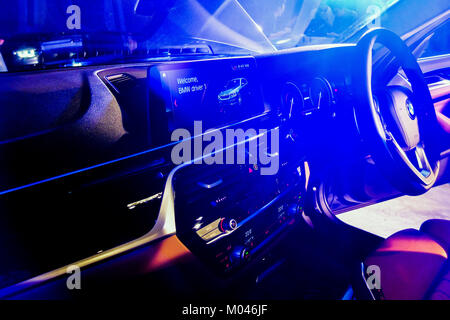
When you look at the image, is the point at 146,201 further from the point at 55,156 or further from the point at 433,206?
the point at 433,206

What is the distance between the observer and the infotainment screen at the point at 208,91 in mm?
972

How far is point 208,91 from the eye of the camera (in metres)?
1.08

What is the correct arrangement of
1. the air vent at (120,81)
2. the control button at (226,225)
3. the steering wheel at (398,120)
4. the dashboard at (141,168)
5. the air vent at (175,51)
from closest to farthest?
the dashboard at (141,168), the air vent at (120,81), the control button at (226,225), the steering wheel at (398,120), the air vent at (175,51)

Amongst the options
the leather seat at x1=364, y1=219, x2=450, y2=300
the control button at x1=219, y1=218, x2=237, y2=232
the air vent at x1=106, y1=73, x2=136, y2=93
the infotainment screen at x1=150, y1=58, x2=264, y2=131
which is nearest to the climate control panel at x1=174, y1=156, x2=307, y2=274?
the control button at x1=219, y1=218, x2=237, y2=232

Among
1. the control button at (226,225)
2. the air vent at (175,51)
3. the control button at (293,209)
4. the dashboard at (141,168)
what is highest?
the air vent at (175,51)

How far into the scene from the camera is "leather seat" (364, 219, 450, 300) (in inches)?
44.4

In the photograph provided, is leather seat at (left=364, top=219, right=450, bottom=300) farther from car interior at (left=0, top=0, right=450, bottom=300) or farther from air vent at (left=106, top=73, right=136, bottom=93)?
air vent at (left=106, top=73, right=136, bottom=93)

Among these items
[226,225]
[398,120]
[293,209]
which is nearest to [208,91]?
[226,225]

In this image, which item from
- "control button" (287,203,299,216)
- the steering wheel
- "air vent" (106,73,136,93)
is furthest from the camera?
"control button" (287,203,299,216)

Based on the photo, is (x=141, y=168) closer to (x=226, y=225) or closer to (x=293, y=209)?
(x=226, y=225)

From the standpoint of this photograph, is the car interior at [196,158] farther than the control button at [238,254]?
No

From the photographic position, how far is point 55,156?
783mm

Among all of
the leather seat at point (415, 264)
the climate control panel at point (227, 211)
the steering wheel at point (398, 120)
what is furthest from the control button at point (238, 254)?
the steering wheel at point (398, 120)

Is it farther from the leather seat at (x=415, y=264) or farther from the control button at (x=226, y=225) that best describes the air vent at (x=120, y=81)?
the leather seat at (x=415, y=264)
